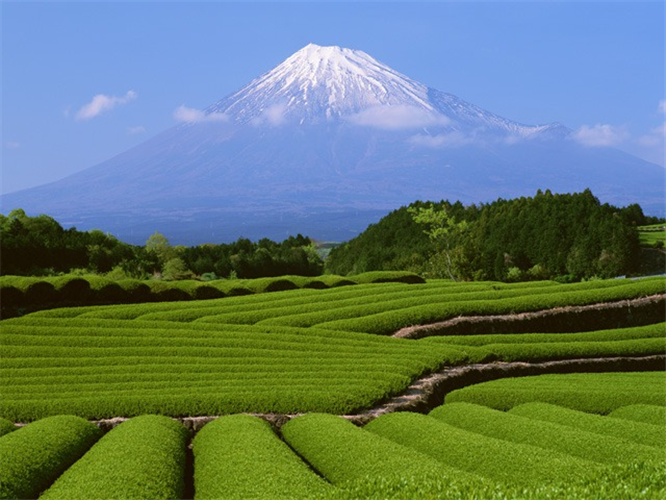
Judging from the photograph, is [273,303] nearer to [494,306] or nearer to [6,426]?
[494,306]

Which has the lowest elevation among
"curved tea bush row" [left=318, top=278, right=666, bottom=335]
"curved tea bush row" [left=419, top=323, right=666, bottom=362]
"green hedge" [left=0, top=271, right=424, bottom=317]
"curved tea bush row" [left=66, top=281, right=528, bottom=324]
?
"curved tea bush row" [left=419, top=323, right=666, bottom=362]

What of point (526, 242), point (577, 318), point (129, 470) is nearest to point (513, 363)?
point (577, 318)

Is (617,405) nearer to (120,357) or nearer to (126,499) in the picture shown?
(126,499)

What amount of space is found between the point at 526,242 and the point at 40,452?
11715 cm

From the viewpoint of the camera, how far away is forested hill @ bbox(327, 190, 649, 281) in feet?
369

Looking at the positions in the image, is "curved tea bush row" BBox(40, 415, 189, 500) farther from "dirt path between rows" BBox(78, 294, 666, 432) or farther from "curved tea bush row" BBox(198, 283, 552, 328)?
"curved tea bush row" BBox(198, 283, 552, 328)

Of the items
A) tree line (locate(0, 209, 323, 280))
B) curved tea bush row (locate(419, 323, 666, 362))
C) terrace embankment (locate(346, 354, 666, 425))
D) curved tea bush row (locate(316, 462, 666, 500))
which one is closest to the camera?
curved tea bush row (locate(316, 462, 666, 500))

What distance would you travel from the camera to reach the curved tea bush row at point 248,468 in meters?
11.6

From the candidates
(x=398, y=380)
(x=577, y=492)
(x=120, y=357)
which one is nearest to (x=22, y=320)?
(x=120, y=357)

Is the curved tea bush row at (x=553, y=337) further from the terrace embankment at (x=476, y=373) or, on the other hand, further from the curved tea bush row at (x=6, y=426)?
the curved tea bush row at (x=6, y=426)

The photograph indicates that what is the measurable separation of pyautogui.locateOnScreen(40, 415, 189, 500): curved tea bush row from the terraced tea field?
58 mm

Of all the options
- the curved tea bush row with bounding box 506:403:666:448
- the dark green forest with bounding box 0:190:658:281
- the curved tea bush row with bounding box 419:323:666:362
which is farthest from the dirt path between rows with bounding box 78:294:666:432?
the dark green forest with bounding box 0:190:658:281

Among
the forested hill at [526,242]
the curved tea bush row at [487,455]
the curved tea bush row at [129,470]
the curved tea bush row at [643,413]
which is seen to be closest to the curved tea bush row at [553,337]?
the curved tea bush row at [643,413]

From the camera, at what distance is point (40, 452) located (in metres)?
14.5
